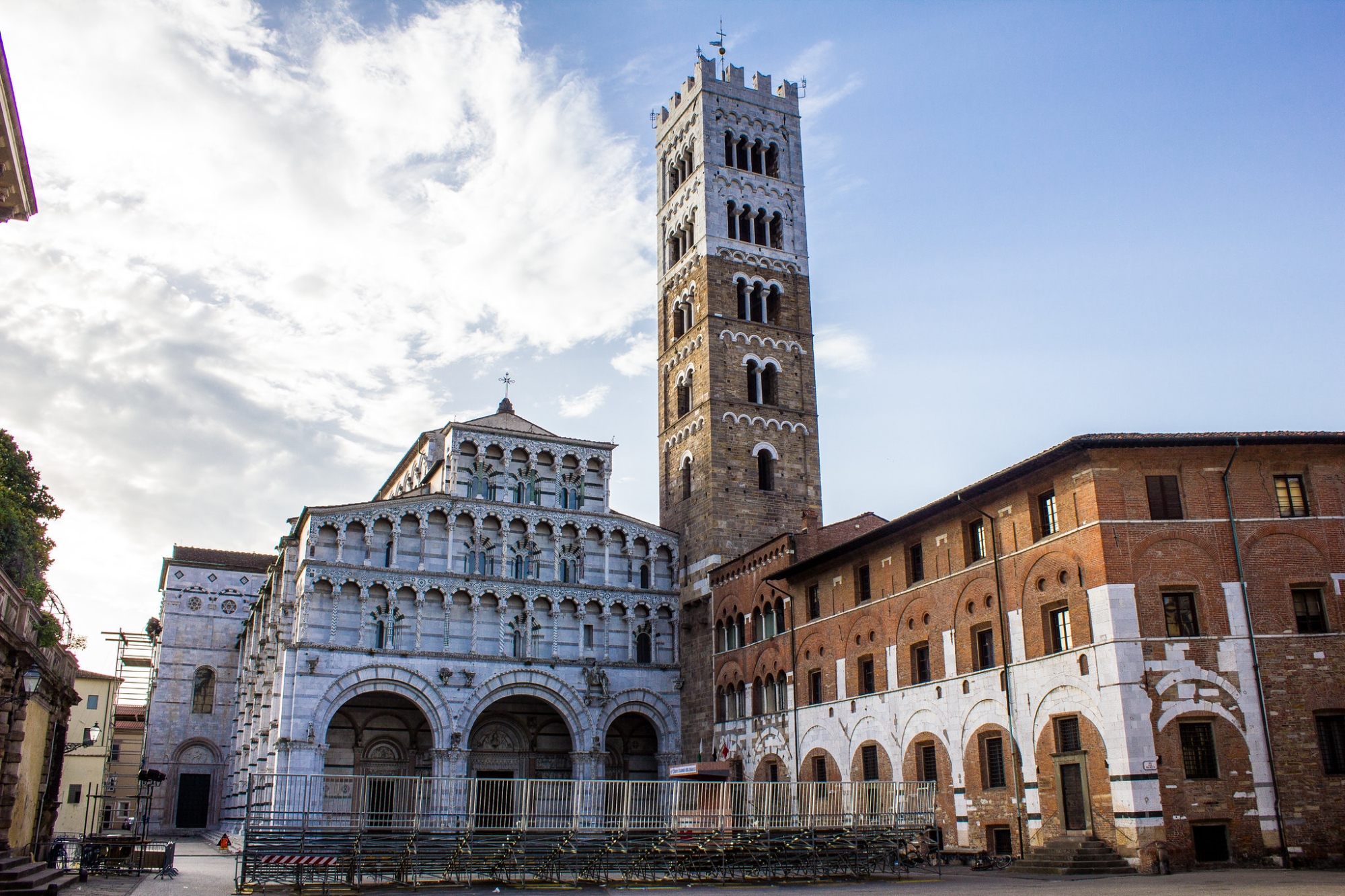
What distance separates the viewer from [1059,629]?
83.0 ft

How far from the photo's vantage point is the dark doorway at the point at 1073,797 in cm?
2381

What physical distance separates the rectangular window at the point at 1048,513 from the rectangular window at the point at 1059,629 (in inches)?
72.6

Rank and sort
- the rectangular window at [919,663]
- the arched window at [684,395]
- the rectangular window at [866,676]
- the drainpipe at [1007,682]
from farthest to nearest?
the arched window at [684,395] < the rectangular window at [866,676] < the rectangular window at [919,663] < the drainpipe at [1007,682]

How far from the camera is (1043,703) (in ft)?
82.8

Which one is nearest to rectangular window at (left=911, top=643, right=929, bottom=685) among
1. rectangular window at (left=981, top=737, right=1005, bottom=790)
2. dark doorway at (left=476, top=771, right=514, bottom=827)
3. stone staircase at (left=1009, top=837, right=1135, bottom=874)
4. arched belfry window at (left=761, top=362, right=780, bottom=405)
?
rectangular window at (left=981, top=737, right=1005, bottom=790)

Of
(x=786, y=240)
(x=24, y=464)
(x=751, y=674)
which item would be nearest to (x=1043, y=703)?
(x=751, y=674)

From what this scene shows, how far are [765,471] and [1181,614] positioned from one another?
76.9ft

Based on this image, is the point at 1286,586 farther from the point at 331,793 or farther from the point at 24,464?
the point at 24,464

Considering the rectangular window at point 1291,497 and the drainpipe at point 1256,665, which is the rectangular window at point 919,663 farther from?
Answer: the rectangular window at point 1291,497

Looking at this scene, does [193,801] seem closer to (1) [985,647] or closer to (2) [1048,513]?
(1) [985,647]

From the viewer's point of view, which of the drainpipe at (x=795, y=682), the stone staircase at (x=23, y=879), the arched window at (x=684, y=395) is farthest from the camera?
the arched window at (x=684, y=395)

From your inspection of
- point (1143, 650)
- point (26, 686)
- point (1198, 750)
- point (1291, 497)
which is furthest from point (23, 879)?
point (1291, 497)

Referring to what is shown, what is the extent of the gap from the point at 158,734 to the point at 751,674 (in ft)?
117

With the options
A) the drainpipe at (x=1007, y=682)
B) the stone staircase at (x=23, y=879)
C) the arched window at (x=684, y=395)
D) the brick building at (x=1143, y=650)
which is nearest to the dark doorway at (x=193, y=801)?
the arched window at (x=684, y=395)
